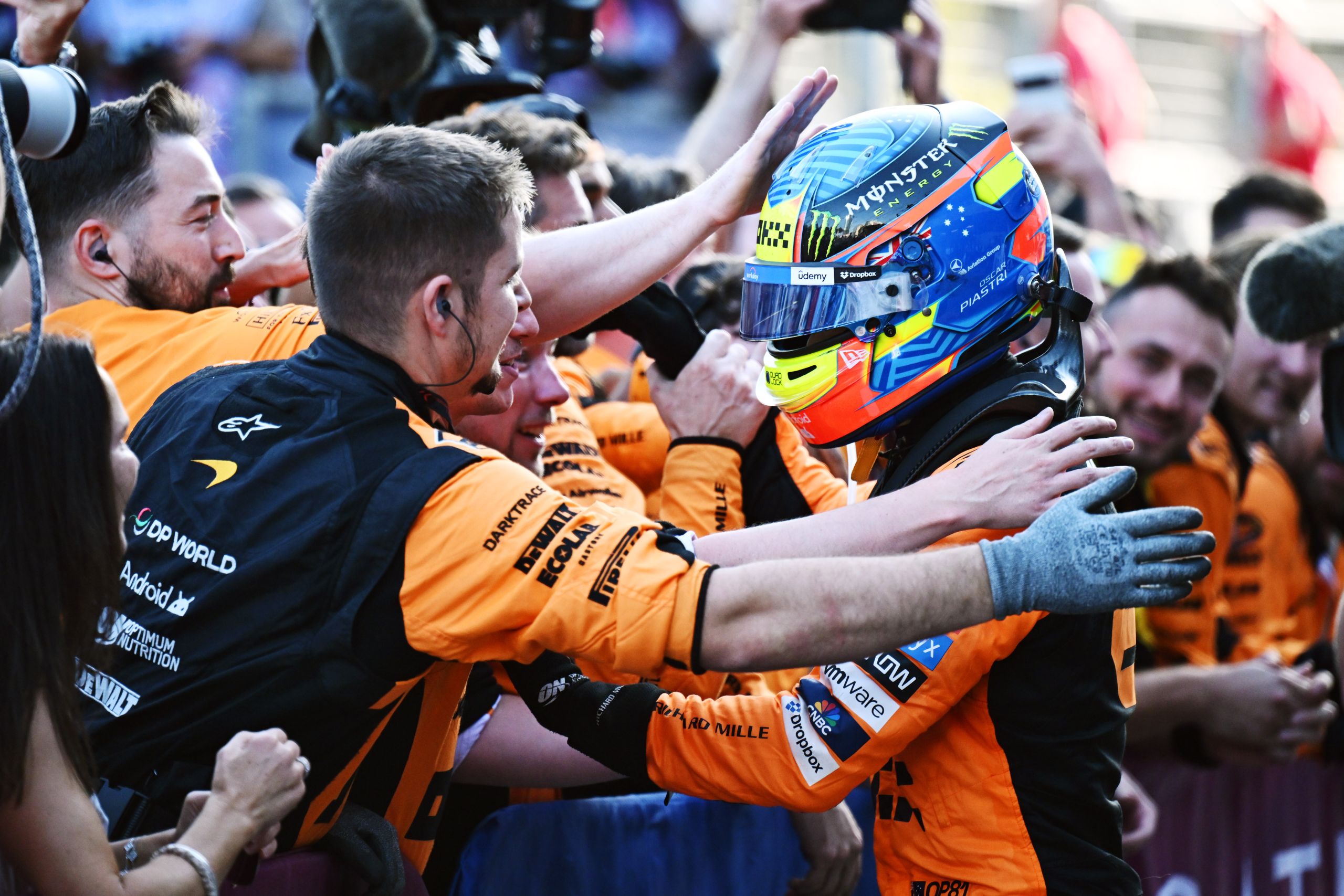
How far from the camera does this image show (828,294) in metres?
2.87

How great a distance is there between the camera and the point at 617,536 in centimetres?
235

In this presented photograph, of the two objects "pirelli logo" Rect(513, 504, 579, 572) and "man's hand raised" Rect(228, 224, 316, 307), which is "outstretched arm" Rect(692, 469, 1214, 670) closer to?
"pirelli logo" Rect(513, 504, 579, 572)

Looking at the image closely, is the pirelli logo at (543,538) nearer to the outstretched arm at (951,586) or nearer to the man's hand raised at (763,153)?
the outstretched arm at (951,586)

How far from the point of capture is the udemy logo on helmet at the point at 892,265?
2.86m

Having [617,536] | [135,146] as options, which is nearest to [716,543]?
[617,536]

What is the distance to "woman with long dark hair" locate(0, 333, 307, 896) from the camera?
2191mm

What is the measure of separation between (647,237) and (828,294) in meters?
0.70

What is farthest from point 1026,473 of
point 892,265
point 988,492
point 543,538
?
point 543,538

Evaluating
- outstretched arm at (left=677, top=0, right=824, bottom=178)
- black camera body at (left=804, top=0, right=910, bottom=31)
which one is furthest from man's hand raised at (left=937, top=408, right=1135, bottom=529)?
black camera body at (left=804, top=0, right=910, bottom=31)

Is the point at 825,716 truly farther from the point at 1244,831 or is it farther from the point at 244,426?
the point at 1244,831

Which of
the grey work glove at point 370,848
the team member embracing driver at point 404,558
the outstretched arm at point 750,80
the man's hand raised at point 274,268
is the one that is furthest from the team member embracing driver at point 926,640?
the outstretched arm at point 750,80

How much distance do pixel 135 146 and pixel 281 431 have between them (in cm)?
146

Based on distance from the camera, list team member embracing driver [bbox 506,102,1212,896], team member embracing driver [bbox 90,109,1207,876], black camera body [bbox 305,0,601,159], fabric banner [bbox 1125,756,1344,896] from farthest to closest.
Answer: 1. fabric banner [bbox 1125,756,1344,896]
2. black camera body [bbox 305,0,601,159]
3. team member embracing driver [bbox 506,102,1212,896]
4. team member embracing driver [bbox 90,109,1207,876]

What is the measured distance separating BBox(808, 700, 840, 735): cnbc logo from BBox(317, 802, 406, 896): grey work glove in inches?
32.6
